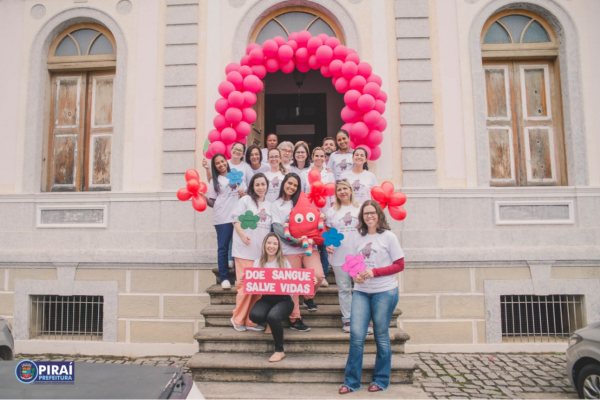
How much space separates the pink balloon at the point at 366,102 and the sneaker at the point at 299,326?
3057mm

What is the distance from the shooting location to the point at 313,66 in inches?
246

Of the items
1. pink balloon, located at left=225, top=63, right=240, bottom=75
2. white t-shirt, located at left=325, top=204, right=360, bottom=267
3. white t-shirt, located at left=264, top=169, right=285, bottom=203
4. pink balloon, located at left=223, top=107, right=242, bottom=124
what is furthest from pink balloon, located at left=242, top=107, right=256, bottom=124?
white t-shirt, located at left=325, top=204, right=360, bottom=267

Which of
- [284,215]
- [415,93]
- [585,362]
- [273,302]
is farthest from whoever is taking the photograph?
[415,93]

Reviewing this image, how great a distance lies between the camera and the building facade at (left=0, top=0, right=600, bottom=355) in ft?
20.6

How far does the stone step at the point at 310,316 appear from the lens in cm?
517

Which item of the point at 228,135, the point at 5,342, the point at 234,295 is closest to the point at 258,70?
the point at 228,135

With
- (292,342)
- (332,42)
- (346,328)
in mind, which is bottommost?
(292,342)

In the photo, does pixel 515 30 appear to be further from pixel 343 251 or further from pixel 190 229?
pixel 190 229

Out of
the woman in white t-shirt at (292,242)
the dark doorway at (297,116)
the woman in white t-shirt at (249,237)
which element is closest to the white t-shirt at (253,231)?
the woman in white t-shirt at (249,237)

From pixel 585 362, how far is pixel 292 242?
324cm

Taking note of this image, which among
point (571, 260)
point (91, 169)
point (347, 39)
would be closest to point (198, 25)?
point (347, 39)

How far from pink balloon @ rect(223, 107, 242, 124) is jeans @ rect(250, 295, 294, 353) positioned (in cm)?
262

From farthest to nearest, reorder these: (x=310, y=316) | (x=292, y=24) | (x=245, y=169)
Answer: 1. (x=292, y=24)
2. (x=245, y=169)
3. (x=310, y=316)

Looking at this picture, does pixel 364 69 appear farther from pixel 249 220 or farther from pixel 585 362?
pixel 585 362
